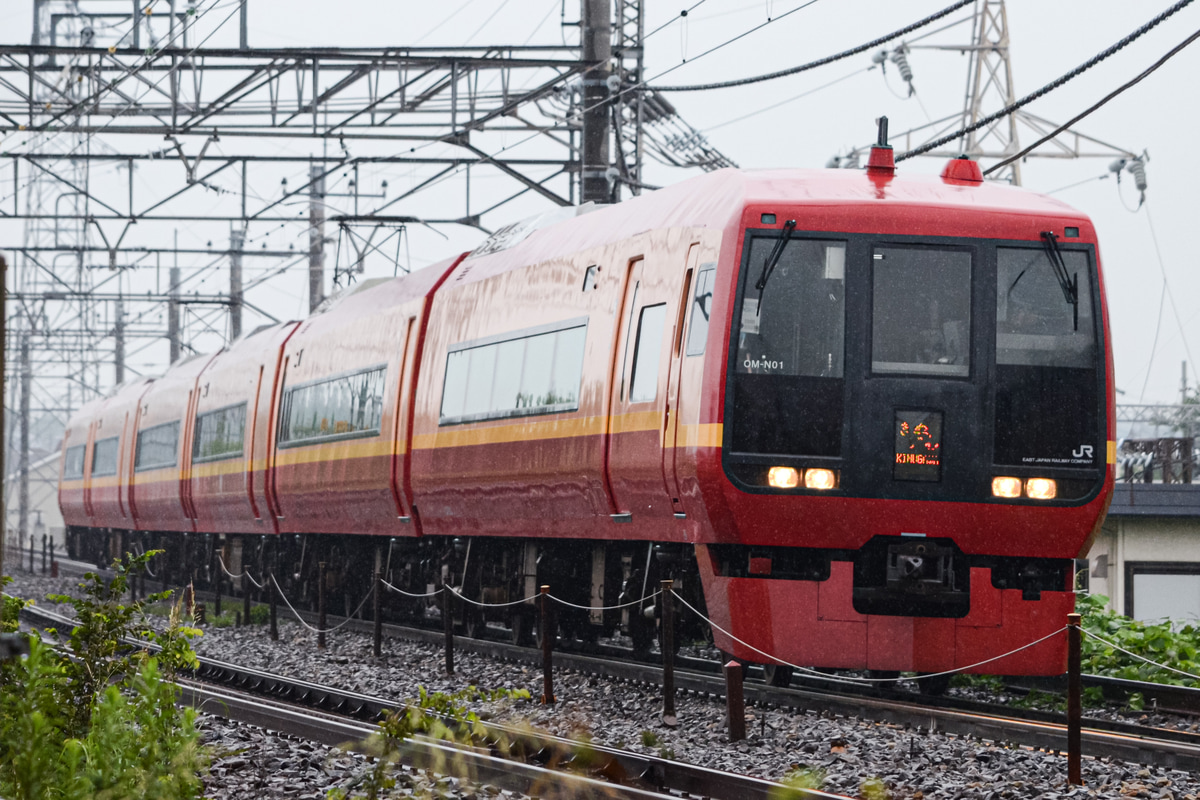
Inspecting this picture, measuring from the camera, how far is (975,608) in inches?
368

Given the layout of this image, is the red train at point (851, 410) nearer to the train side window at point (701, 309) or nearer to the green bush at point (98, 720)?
the train side window at point (701, 309)

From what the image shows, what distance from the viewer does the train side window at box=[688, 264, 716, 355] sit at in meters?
9.56

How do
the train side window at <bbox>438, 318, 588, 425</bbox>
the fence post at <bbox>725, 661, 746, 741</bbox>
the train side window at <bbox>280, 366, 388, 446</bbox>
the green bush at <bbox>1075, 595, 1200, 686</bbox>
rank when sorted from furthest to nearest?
1. the train side window at <bbox>280, 366, 388, 446</bbox>
2. the train side window at <bbox>438, 318, 588, 425</bbox>
3. the green bush at <bbox>1075, 595, 1200, 686</bbox>
4. the fence post at <bbox>725, 661, 746, 741</bbox>

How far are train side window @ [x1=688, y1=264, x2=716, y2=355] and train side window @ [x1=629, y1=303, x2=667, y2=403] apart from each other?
18.6 inches

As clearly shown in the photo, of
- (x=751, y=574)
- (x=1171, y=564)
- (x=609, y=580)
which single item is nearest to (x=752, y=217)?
(x=751, y=574)

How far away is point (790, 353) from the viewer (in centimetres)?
945

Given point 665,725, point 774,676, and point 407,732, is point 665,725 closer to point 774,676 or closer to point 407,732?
point 774,676

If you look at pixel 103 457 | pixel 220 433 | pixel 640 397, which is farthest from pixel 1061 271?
pixel 103 457

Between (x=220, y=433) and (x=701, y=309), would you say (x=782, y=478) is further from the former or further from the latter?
(x=220, y=433)

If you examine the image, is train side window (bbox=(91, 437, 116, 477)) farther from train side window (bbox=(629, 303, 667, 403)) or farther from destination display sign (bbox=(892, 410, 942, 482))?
destination display sign (bbox=(892, 410, 942, 482))

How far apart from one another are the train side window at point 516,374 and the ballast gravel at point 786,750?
204cm

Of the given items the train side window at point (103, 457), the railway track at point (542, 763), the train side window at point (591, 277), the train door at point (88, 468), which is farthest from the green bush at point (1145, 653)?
the train door at point (88, 468)

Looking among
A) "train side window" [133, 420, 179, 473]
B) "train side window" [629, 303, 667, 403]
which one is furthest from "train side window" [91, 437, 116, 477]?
"train side window" [629, 303, 667, 403]

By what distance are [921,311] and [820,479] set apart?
1148mm
